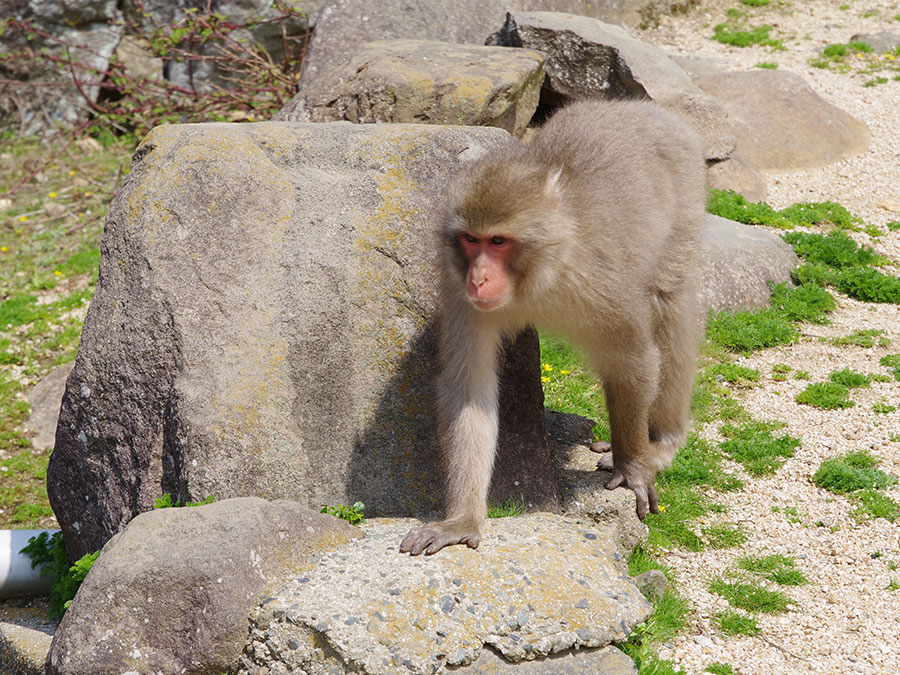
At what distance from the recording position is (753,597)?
430 centimetres

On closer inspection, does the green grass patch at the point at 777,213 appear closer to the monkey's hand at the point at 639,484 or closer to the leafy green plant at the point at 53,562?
the monkey's hand at the point at 639,484

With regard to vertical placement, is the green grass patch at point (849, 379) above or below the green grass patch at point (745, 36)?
below

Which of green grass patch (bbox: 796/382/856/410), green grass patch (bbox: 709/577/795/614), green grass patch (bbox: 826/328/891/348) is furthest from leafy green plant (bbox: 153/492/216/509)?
green grass patch (bbox: 826/328/891/348)

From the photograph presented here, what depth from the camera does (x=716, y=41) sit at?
1195cm

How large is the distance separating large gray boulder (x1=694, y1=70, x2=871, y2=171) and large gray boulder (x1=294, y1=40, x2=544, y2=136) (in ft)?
9.22

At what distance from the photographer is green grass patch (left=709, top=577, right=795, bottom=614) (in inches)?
167

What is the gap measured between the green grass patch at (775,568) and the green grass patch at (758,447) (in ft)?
2.65

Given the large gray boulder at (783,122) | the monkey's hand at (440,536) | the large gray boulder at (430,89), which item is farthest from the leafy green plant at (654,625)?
the large gray boulder at (783,122)

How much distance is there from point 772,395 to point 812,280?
165 centimetres

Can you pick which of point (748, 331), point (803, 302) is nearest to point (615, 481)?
point (748, 331)

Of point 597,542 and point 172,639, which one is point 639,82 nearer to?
point 597,542

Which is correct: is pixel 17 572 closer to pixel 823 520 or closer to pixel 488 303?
pixel 488 303

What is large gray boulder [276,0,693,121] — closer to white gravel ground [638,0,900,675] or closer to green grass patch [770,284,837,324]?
white gravel ground [638,0,900,675]

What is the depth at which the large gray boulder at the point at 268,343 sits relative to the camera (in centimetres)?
414
